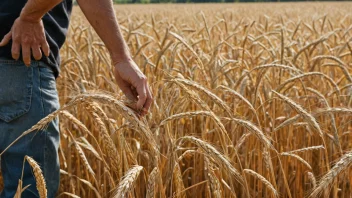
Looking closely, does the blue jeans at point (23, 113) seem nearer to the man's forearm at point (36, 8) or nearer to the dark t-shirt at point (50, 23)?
the dark t-shirt at point (50, 23)

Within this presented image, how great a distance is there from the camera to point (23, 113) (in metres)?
1.77

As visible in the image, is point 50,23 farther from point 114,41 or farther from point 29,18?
point 114,41

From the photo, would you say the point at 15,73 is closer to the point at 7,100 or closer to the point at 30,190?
the point at 7,100

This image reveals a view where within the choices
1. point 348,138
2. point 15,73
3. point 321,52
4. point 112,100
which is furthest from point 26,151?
point 321,52

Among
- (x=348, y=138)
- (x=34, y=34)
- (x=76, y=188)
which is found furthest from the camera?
(x=348, y=138)

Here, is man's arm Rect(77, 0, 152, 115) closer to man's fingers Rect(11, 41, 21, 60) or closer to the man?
the man

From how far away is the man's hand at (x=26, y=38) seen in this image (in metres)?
1.71

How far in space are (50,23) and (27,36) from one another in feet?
0.65

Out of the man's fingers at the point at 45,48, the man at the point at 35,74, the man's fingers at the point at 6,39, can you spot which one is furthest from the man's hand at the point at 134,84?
the man's fingers at the point at 6,39

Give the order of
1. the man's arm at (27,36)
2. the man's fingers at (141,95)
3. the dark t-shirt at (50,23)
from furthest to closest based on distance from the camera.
→ the dark t-shirt at (50,23) → the man's arm at (27,36) → the man's fingers at (141,95)

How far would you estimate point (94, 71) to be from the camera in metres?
2.90

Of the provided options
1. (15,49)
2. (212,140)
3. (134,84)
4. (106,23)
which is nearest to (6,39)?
(15,49)

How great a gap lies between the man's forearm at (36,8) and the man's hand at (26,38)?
2 centimetres

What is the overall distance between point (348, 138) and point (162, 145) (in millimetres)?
949
